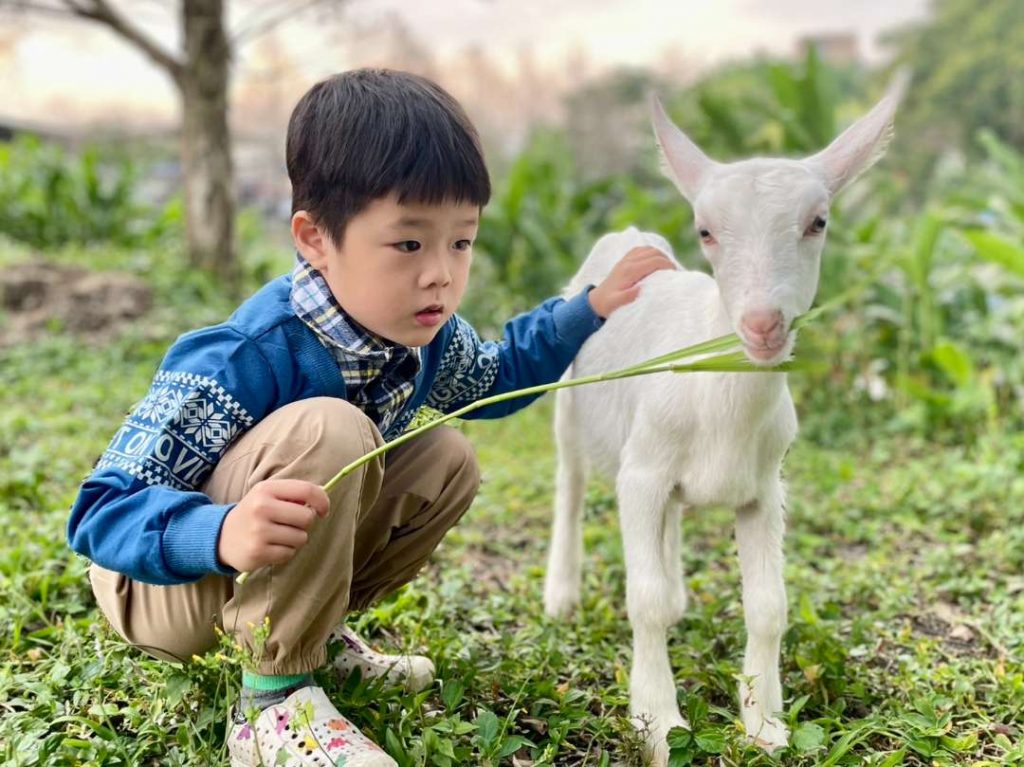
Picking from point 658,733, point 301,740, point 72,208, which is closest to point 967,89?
point 72,208

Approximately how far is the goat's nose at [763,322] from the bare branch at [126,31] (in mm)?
6677

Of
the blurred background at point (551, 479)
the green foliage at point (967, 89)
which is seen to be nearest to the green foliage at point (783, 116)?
the blurred background at point (551, 479)

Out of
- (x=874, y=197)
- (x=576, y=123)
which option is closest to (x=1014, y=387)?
(x=874, y=197)

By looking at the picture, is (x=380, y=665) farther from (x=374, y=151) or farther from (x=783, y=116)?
(x=783, y=116)

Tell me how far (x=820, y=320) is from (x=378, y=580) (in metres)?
3.97

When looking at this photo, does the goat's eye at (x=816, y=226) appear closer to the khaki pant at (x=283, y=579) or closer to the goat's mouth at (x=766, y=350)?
the goat's mouth at (x=766, y=350)

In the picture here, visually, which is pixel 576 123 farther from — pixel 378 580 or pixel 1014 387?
pixel 378 580

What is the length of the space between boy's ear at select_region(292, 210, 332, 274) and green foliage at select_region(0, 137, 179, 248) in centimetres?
748

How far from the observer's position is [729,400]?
2102mm

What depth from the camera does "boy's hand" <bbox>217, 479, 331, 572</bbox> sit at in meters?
1.62

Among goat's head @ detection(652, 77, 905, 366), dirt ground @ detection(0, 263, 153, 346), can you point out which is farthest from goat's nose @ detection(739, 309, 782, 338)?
dirt ground @ detection(0, 263, 153, 346)

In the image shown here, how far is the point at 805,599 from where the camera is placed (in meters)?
2.83

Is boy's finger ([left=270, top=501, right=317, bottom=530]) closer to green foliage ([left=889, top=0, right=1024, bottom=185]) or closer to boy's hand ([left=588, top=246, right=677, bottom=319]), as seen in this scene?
boy's hand ([left=588, top=246, right=677, bottom=319])

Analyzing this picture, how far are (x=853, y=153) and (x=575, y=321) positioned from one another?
0.72 m
